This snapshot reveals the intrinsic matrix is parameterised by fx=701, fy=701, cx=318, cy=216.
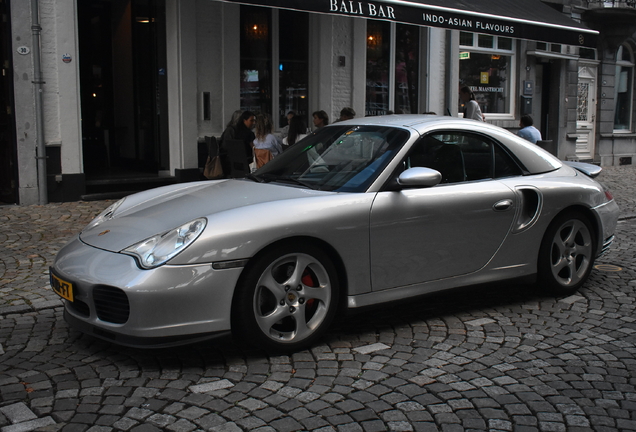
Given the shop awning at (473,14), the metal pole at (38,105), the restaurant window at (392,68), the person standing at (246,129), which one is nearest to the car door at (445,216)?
the shop awning at (473,14)

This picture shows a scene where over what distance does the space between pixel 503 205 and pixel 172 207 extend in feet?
7.67

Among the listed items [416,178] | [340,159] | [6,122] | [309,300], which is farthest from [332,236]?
[6,122]

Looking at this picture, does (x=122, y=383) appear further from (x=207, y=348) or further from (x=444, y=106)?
(x=444, y=106)

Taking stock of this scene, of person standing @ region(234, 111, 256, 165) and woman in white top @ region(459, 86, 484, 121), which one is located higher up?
woman in white top @ region(459, 86, 484, 121)

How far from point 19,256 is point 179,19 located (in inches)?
242

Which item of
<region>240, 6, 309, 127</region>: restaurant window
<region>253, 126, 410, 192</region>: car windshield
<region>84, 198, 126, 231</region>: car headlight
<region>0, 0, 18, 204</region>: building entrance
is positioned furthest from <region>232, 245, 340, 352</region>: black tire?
<region>240, 6, 309, 127</region>: restaurant window

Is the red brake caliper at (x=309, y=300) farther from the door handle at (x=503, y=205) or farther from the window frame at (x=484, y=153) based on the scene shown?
the door handle at (x=503, y=205)

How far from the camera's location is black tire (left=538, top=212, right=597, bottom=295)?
17.6 feet

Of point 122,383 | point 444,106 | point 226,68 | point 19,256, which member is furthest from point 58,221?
point 444,106

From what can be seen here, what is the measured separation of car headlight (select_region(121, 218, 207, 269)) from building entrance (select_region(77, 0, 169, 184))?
27.1ft

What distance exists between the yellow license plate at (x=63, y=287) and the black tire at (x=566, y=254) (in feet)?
11.2

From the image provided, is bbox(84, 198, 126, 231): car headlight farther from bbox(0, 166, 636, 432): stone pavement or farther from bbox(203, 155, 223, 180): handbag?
bbox(203, 155, 223, 180): handbag

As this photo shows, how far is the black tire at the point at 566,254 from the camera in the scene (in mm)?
5379

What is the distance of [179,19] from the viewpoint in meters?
11.8
